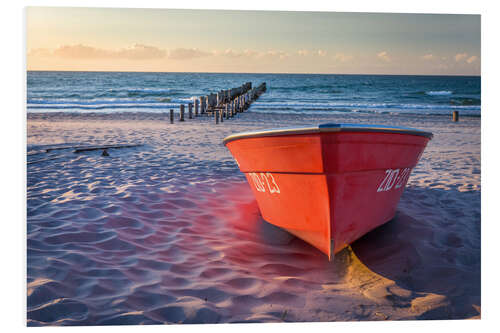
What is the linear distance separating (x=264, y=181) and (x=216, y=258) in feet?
2.36

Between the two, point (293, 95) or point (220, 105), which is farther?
point (293, 95)

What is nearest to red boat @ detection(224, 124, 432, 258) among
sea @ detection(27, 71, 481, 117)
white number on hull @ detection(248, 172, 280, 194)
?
white number on hull @ detection(248, 172, 280, 194)

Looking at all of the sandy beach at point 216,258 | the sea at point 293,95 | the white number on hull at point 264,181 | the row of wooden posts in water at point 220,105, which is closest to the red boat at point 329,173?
the white number on hull at point 264,181

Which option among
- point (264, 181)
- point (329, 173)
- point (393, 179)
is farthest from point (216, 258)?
point (393, 179)

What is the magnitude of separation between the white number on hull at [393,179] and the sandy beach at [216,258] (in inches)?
19.8

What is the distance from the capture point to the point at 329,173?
8.64 feet

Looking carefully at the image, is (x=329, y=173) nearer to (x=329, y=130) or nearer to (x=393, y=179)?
(x=329, y=130)

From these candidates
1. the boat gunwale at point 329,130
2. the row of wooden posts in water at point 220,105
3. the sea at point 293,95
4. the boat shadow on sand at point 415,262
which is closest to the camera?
the boat gunwale at point 329,130

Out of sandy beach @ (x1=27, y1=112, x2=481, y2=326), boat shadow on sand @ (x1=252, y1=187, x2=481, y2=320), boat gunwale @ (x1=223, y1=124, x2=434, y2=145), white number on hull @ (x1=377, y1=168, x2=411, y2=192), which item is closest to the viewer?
boat gunwale @ (x1=223, y1=124, x2=434, y2=145)

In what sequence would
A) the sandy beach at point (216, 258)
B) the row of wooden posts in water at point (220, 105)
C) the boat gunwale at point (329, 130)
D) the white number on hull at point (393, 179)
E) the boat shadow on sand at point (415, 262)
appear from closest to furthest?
the boat gunwale at point (329, 130)
the sandy beach at point (216, 258)
the boat shadow on sand at point (415, 262)
the white number on hull at point (393, 179)
the row of wooden posts in water at point (220, 105)

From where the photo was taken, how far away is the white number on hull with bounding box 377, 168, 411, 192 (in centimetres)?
305

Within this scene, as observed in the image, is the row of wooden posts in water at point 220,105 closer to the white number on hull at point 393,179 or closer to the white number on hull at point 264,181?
the white number on hull at point 264,181

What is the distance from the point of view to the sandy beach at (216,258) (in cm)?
264

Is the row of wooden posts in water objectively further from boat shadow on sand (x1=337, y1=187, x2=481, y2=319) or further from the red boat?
the red boat
